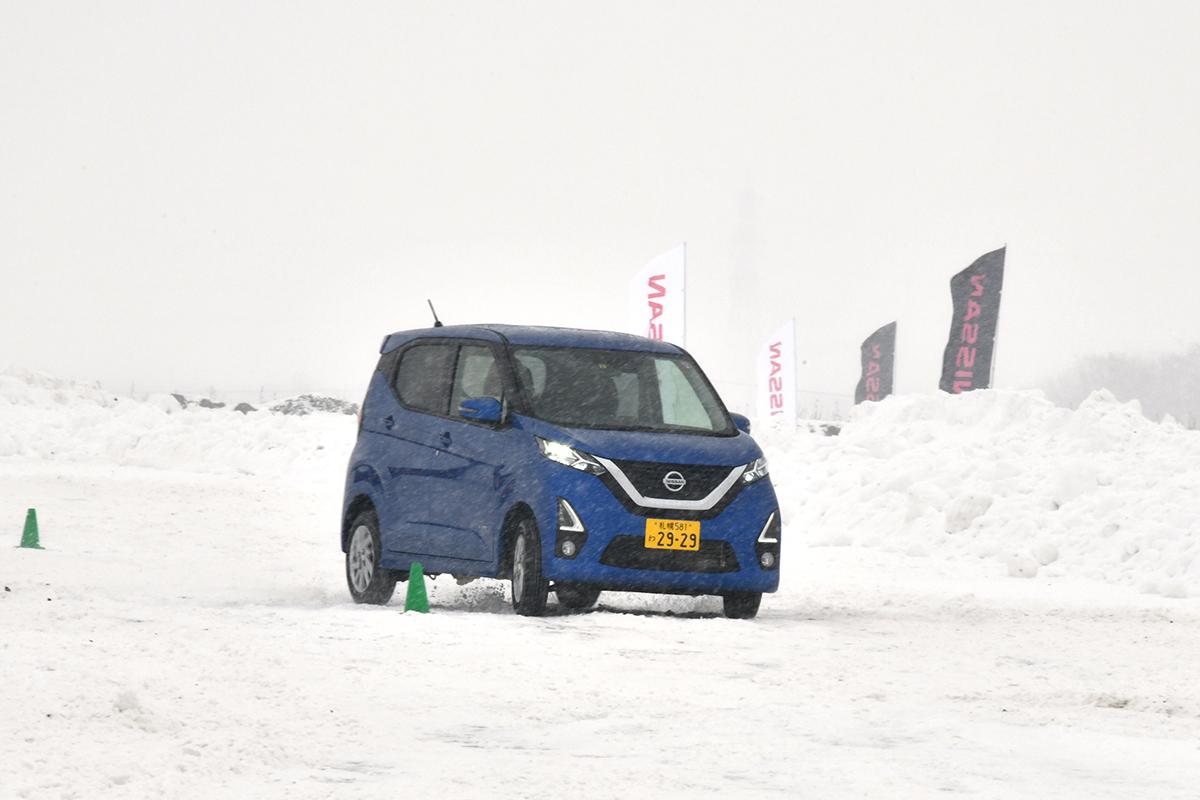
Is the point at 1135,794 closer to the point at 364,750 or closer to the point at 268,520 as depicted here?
the point at 364,750

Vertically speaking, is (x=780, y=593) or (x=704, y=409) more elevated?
(x=704, y=409)

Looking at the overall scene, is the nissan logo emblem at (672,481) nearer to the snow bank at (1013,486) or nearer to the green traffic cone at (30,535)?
the snow bank at (1013,486)

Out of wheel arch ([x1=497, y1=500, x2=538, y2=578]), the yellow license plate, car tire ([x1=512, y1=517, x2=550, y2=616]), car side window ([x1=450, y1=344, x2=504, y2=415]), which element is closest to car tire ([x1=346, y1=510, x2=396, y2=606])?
car side window ([x1=450, y1=344, x2=504, y2=415])

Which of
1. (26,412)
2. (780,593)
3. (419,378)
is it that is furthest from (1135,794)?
(26,412)

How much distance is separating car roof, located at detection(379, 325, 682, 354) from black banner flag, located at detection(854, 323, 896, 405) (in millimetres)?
39544

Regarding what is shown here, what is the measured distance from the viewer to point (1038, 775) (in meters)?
6.75

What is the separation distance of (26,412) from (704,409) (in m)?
31.9

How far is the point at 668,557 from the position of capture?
443 inches

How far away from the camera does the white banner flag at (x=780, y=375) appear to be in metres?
45.0

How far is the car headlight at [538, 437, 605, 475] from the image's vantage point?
36.5ft

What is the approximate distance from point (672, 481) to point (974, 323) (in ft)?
74.2

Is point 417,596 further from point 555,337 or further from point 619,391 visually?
point 555,337

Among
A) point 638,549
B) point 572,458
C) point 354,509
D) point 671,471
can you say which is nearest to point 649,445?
point 671,471

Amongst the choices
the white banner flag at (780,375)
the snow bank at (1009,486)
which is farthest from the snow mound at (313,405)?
the snow bank at (1009,486)
